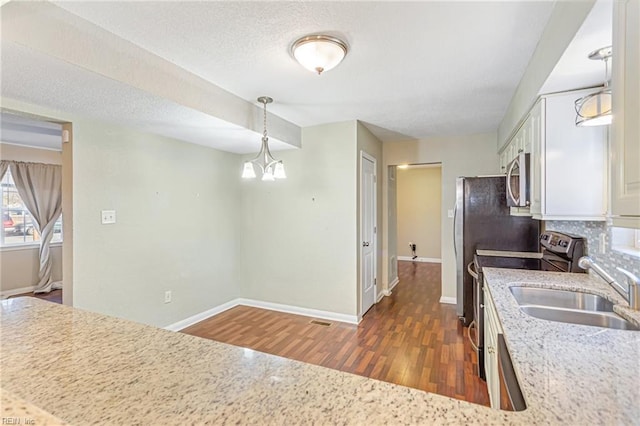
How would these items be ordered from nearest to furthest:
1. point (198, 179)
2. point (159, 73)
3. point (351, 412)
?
point (351, 412) < point (159, 73) < point (198, 179)

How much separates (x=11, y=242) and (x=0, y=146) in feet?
4.77

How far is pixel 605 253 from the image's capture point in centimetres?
186

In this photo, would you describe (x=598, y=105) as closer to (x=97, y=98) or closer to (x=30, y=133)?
(x=97, y=98)

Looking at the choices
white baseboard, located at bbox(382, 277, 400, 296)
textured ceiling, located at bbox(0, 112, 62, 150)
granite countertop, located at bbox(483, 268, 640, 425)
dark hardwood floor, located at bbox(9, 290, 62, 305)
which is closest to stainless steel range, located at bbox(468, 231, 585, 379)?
granite countertop, located at bbox(483, 268, 640, 425)

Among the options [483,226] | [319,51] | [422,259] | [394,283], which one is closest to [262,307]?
[394,283]

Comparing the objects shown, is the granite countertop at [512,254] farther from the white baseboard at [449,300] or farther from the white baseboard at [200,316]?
the white baseboard at [200,316]

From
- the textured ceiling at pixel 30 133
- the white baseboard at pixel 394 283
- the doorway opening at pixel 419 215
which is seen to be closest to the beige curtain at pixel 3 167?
the textured ceiling at pixel 30 133

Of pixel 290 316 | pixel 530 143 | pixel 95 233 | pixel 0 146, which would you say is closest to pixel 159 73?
pixel 95 233

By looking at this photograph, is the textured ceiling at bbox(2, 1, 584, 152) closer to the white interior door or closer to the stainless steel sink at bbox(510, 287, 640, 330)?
the white interior door

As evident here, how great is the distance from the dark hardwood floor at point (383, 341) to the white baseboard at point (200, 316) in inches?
3.1

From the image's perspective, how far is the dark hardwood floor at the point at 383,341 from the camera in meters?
2.47

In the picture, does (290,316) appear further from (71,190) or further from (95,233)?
(71,190)

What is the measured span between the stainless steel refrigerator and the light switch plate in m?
3.58

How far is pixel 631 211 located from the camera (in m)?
0.87
